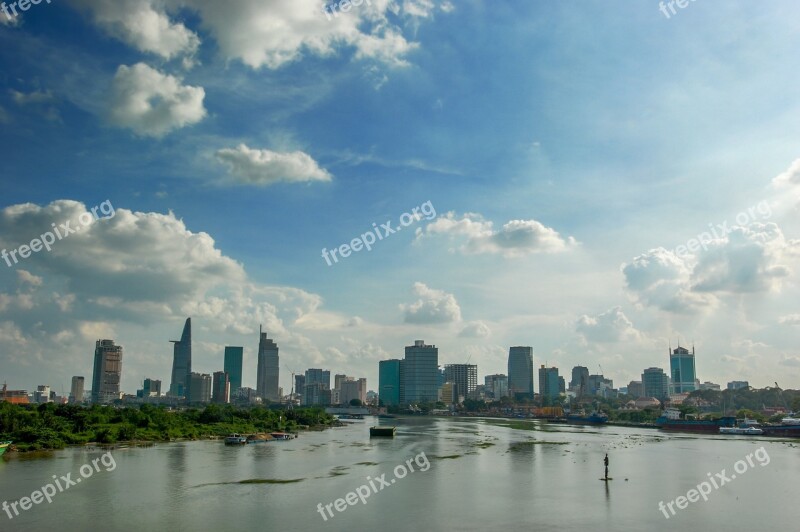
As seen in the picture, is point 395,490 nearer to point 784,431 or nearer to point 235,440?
point 235,440

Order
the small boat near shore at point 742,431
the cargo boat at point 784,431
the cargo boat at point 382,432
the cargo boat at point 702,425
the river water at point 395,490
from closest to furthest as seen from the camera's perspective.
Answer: the river water at point 395,490
the cargo boat at point 382,432
the cargo boat at point 784,431
the small boat near shore at point 742,431
the cargo boat at point 702,425

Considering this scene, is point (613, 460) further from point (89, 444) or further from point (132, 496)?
point (89, 444)

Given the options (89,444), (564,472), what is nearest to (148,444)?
(89,444)

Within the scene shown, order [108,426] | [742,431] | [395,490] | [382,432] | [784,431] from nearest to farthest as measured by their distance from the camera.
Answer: [395,490] → [108,426] → [382,432] → [784,431] → [742,431]

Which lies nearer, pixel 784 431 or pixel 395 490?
pixel 395 490

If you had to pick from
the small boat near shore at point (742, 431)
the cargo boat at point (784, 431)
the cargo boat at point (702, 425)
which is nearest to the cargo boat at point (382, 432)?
the small boat near shore at point (742, 431)

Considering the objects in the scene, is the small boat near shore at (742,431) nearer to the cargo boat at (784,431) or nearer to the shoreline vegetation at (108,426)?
the cargo boat at (784,431)

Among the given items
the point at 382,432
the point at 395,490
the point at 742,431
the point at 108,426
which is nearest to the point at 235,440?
the point at 108,426
